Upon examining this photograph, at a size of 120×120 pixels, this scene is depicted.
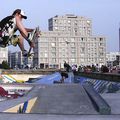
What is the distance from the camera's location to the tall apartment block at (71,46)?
105938 millimetres

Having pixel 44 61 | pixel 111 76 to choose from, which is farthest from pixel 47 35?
pixel 111 76

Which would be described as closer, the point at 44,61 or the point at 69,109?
the point at 69,109

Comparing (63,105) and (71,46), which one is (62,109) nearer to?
(63,105)

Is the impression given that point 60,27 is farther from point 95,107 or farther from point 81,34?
point 95,107

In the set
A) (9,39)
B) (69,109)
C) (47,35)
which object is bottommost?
(69,109)

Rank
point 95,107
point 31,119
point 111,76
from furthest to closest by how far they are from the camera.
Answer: point 111,76
point 95,107
point 31,119

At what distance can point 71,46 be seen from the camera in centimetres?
11731

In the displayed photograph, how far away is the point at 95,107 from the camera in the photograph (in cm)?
862

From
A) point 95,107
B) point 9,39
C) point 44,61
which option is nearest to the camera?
point 95,107

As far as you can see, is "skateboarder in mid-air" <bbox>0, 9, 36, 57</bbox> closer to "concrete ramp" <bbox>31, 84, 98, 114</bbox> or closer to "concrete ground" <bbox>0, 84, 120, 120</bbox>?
"concrete ground" <bbox>0, 84, 120, 120</bbox>

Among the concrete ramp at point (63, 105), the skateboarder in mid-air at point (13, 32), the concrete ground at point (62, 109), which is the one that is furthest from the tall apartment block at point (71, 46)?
the concrete ground at point (62, 109)

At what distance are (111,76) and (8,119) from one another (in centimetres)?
1809

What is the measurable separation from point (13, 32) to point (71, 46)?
337 ft

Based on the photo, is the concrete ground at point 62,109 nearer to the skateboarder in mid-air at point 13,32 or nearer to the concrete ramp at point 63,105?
the concrete ramp at point 63,105
